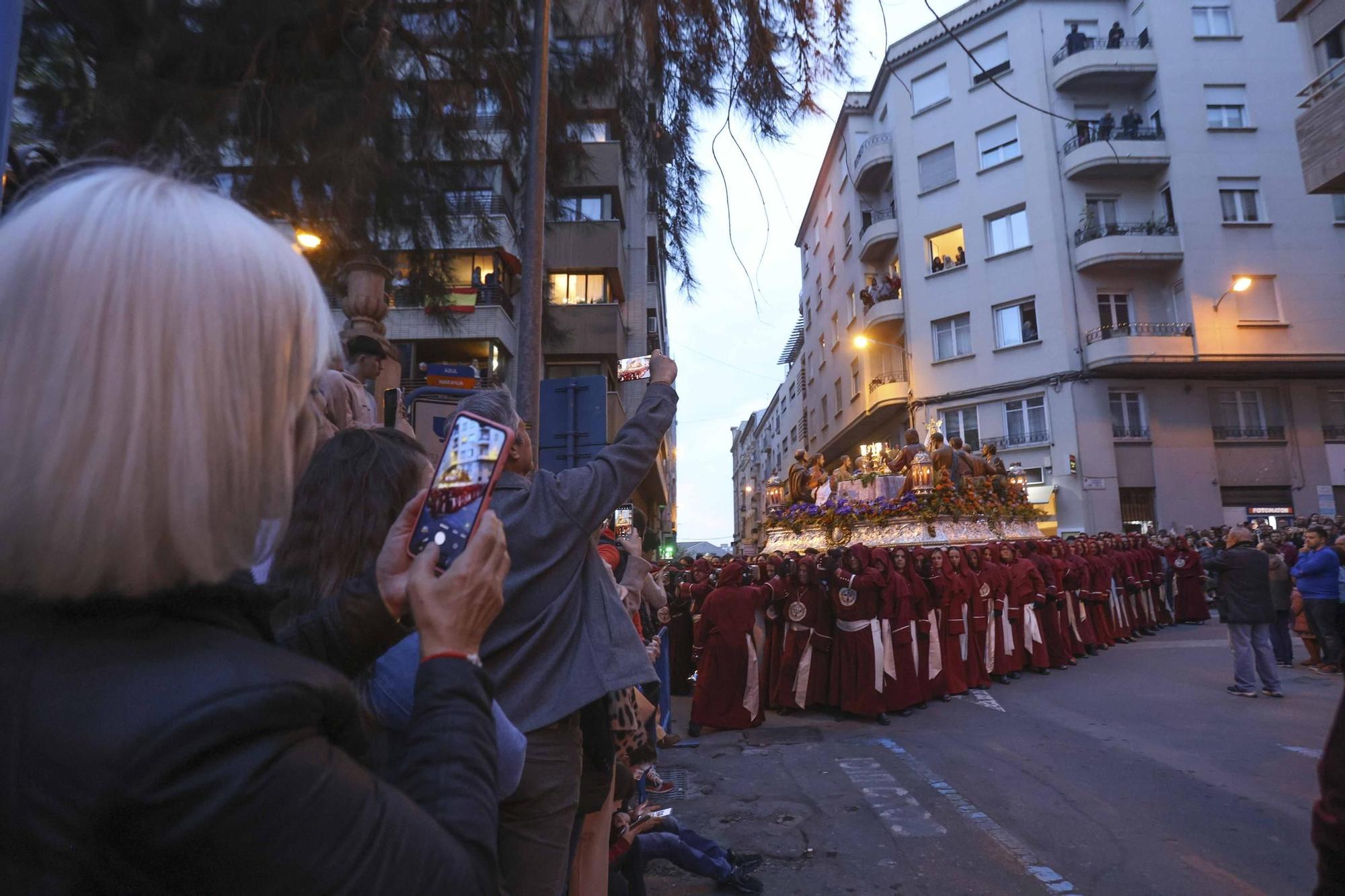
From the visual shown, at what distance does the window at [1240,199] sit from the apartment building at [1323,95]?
14755mm

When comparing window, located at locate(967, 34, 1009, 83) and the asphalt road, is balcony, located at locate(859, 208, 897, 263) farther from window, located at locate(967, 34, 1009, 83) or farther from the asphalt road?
the asphalt road

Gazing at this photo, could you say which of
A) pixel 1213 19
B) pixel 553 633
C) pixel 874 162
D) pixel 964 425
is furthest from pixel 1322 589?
pixel 1213 19

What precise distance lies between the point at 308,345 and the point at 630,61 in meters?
4.15

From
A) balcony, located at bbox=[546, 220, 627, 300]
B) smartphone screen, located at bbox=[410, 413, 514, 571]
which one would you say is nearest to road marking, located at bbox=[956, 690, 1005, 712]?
smartphone screen, located at bbox=[410, 413, 514, 571]

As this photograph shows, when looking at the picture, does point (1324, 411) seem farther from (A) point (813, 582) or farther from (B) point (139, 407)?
(B) point (139, 407)

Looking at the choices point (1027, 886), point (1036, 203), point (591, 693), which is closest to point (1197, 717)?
point (1027, 886)

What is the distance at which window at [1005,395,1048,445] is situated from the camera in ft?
85.1

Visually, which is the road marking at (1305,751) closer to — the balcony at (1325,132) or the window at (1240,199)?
the balcony at (1325,132)

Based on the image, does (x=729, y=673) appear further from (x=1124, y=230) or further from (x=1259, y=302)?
(x=1259, y=302)

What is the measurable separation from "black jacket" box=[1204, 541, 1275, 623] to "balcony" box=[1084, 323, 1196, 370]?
16355 millimetres

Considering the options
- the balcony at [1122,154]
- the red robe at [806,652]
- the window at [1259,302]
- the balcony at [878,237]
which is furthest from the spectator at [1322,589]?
the balcony at [878,237]

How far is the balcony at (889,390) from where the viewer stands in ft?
96.2

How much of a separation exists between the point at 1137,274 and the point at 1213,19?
30.6ft

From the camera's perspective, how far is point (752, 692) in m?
9.16
